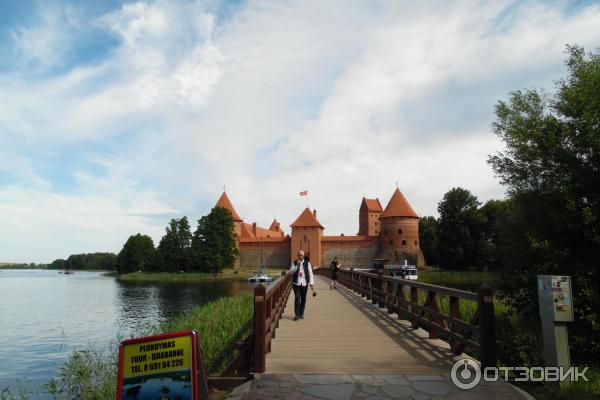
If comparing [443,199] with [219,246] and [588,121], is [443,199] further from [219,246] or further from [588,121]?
[588,121]

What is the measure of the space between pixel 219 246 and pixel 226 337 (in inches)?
1733

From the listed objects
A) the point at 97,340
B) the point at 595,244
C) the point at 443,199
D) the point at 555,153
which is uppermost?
the point at 443,199

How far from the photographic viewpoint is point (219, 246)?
173 feet

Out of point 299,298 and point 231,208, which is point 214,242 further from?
point 299,298

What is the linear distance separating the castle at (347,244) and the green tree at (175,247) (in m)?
7.49

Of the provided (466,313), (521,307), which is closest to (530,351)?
(521,307)

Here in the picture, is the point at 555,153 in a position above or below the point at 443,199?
below

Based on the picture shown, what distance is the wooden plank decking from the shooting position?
16.6 ft

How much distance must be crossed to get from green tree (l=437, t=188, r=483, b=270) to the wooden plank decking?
144 feet

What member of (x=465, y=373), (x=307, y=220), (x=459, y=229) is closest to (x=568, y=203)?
(x=465, y=373)

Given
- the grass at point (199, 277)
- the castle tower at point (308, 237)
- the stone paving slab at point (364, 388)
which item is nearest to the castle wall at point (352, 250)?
the castle tower at point (308, 237)

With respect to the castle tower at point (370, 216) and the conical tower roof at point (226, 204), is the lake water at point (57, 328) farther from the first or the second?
the castle tower at point (370, 216)

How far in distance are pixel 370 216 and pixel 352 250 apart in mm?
21527

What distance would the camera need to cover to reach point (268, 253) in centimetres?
6228
